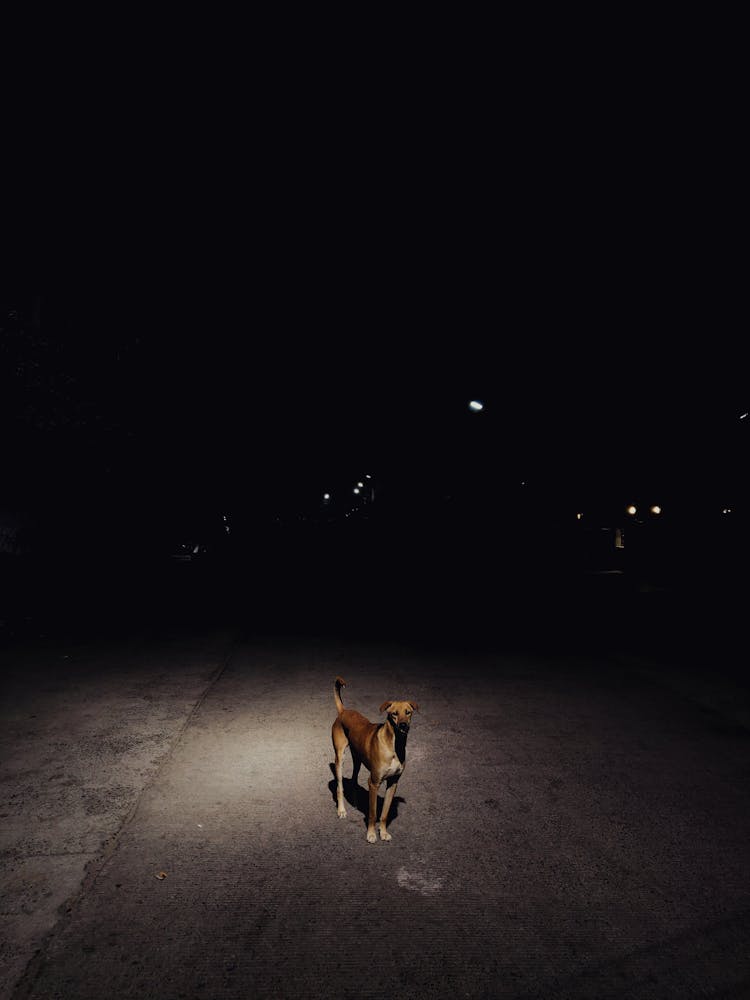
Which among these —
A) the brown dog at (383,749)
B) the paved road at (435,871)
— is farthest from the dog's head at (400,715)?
the paved road at (435,871)

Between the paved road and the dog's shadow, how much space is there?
0.10ft

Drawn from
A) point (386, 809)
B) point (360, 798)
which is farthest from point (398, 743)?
point (360, 798)

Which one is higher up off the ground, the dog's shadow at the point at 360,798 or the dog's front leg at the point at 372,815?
the dog's front leg at the point at 372,815

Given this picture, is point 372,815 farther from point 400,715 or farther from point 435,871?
point 400,715

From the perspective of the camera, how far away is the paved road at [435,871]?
2.92 meters

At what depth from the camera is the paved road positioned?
2.92 metres

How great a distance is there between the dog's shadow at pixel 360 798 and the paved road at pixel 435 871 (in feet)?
0.10

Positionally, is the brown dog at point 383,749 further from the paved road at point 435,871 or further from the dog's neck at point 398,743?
the paved road at point 435,871

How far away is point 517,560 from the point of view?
28.7 m

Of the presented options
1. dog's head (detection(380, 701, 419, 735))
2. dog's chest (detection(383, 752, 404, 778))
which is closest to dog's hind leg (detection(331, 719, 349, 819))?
dog's chest (detection(383, 752, 404, 778))

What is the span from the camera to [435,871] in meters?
3.75

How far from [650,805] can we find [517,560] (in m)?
24.5

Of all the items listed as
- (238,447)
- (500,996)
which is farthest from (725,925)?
(238,447)

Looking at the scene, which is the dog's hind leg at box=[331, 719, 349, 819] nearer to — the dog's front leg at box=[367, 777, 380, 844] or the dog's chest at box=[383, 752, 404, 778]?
the dog's front leg at box=[367, 777, 380, 844]
